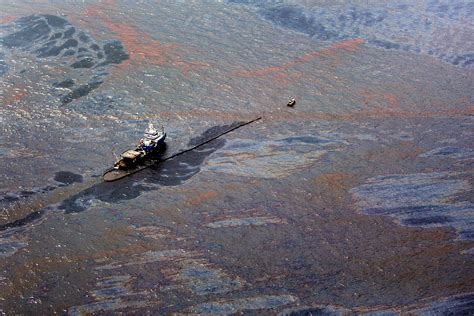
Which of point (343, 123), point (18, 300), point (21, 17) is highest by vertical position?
point (21, 17)

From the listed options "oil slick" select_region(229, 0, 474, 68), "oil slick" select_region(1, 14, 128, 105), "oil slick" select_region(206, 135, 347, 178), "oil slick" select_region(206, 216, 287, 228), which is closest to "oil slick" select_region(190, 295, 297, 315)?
"oil slick" select_region(206, 216, 287, 228)

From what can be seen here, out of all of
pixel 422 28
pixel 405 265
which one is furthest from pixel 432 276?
pixel 422 28

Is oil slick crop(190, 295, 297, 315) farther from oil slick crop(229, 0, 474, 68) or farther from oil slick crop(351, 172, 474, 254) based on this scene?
oil slick crop(229, 0, 474, 68)

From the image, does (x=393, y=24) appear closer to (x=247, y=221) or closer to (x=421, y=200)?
(x=421, y=200)

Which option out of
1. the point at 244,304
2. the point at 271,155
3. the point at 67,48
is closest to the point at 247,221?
the point at 244,304

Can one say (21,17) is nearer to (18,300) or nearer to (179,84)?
(179,84)

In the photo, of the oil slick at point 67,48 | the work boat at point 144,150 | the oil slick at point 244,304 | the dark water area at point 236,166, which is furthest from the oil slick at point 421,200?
the oil slick at point 67,48
